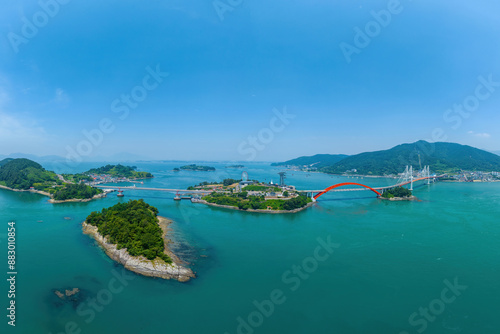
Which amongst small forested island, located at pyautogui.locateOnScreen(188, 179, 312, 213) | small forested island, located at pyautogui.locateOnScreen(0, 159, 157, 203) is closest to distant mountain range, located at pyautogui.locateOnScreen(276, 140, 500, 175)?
small forested island, located at pyautogui.locateOnScreen(188, 179, 312, 213)

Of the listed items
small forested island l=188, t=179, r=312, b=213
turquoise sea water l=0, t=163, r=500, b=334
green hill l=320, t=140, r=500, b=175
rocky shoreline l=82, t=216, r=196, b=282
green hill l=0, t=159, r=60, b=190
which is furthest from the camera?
green hill l=320, t=140, r=500, b=175

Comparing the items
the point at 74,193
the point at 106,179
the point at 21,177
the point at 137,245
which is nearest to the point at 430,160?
the point at 106,179

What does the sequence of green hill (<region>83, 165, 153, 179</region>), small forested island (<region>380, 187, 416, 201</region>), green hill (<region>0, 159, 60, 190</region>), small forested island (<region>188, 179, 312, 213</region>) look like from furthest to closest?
1. green hill (<region>83, 165, 153, 179</region>)
2. green hill (<region>0, 159, 60, 190</region>)
3. small forested island (<region>380, 187, 416, 201</region>)
4. small forested island (<region>188, 179, 312, 213</region>)

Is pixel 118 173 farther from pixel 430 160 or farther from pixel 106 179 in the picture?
pixel 430 160

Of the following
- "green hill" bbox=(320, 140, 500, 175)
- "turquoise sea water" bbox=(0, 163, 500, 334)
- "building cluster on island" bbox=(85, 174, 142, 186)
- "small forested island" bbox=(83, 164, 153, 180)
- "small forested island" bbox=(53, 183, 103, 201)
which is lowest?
"turquoise sea water" bbox=(0, 163, 500, 334)

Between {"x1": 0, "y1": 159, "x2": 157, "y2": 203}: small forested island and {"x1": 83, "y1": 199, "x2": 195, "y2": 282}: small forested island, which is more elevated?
{"x1": 0, "y1": 159, "x2": 157, "y2": 203}: small forested island

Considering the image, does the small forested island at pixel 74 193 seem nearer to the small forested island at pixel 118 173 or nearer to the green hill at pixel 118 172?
the small forested island at pixel 118 173

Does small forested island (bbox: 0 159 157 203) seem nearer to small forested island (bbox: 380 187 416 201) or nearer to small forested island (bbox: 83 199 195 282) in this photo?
small forested island (bbox: 83 199 195 282)

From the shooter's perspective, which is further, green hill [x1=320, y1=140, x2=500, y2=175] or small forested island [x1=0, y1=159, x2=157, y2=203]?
green hill [x1=320, y1=140, x2=500, y2=175]
